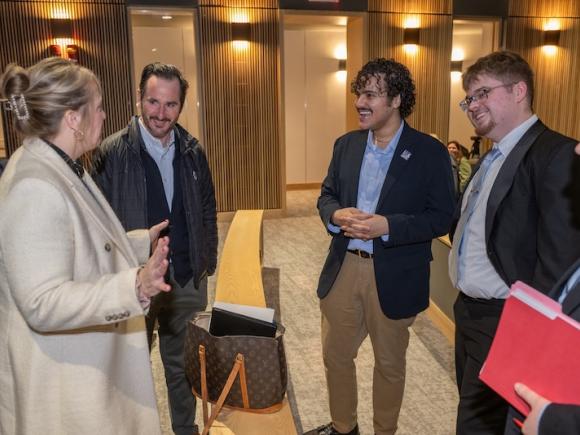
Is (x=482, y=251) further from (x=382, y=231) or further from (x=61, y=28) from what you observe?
(x=61, y=28)

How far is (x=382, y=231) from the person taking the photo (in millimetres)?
2414

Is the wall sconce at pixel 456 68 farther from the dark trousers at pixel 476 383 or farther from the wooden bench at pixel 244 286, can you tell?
the dark trousers at pixel 476 383

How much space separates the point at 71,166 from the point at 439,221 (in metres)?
1.71

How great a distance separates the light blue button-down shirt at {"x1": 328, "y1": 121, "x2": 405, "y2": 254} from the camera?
2592 millimetres

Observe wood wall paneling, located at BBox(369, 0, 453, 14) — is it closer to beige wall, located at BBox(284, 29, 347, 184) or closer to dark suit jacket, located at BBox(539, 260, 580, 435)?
beige wall, located at BBox(284, 29, 347, 184)

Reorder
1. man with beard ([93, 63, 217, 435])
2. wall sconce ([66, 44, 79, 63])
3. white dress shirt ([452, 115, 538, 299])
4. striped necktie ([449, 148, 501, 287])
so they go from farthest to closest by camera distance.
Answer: wall sconce ([66, 44, 79, 63]), man with beard ([93, 63, 217, 435]), striped necktie ([449, 148, 501, 287]), white dress shirt ([452, 115, 538, 299])

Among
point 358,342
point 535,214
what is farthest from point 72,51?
point 535,214

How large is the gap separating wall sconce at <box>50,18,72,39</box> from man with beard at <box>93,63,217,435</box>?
17.6ft

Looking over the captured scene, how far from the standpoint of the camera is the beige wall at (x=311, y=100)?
10023mm

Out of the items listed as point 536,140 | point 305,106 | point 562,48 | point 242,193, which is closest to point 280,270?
point 242,193

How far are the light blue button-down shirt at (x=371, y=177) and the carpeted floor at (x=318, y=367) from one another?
1216 millimetres

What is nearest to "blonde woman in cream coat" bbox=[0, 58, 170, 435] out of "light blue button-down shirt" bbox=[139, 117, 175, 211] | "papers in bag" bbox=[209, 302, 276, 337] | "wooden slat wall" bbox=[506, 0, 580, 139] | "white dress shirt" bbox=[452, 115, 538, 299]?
"papers in bag" bbox=[209, 302, 276, 337]

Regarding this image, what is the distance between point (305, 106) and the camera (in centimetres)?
1034

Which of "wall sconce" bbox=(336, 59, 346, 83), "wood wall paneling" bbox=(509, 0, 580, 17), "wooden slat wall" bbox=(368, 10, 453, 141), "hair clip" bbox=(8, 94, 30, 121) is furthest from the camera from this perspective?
"wall sconce" bbox=(336, 59, 346, 83)
